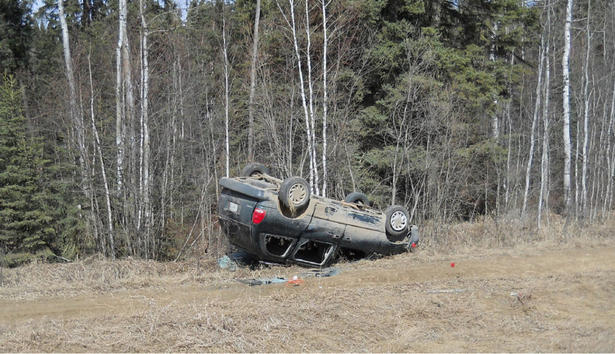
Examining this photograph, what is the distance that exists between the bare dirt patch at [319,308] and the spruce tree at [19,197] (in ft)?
14.1

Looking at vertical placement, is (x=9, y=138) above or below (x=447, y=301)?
above

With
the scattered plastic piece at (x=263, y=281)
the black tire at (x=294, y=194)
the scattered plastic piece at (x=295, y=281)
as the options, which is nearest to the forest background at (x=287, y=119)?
the scattered plastic piece at (x=263, y=281)

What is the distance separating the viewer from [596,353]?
5.93 meters

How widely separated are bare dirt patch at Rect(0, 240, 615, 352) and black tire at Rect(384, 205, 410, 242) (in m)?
0.59

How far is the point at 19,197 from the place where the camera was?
14.3 metres

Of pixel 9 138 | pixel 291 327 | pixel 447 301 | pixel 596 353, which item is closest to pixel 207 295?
pixel 291 327

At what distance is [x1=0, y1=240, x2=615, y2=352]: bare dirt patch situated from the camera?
6.11 metres

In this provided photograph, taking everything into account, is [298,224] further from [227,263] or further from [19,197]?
[19,197]

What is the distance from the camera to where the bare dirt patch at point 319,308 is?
6109mm

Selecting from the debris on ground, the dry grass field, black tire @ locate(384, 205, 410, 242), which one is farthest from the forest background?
black tire @ locate(384, 205, 410, 242)

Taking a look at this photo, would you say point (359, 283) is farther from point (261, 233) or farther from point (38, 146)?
point (38, 146)

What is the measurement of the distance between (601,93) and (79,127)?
2315cm

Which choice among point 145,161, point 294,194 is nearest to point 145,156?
point 145,161

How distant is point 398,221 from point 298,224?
251 centimetres
